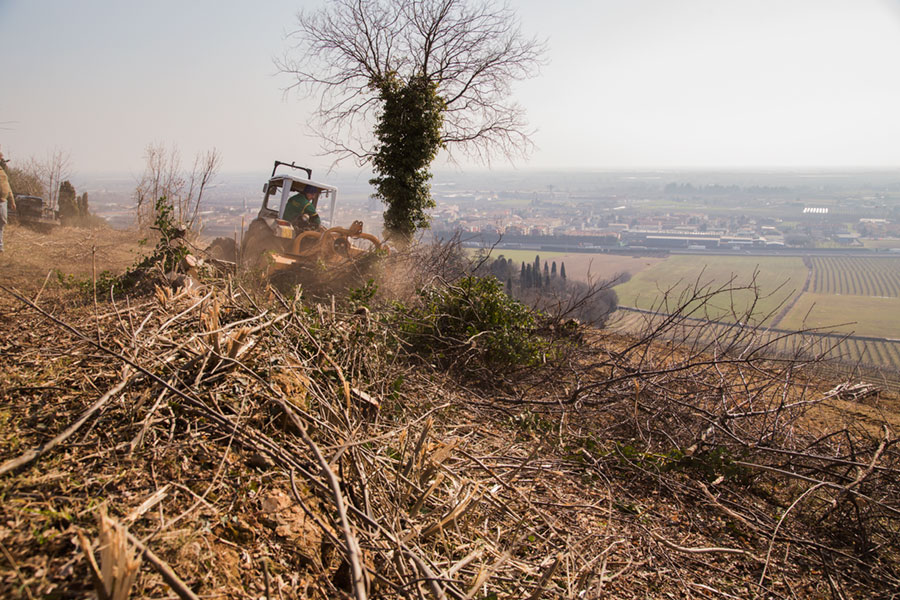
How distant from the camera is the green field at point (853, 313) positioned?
17.9 m

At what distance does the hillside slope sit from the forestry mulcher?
4225mm

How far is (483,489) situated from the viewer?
268 cm

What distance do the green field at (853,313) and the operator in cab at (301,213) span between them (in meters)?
17.6

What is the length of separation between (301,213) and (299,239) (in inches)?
63.6

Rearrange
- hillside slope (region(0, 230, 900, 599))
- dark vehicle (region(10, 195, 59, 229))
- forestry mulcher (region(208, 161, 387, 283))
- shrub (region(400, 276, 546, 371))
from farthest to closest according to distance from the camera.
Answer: dark vehicle (region(10, 195, 59, 229)) < forestry mulcher (region(208, 161, 387, 283)) < shrub (region(400, 276, 546, 371)) < hillside slope (region(0, 230, 900, 599))

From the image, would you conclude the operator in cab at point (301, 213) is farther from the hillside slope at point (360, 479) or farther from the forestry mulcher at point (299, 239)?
the hillside slope at point (360, 479)

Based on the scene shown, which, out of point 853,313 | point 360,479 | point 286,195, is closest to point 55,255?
point 286,195

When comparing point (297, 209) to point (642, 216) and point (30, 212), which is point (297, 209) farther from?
point (642, 216)

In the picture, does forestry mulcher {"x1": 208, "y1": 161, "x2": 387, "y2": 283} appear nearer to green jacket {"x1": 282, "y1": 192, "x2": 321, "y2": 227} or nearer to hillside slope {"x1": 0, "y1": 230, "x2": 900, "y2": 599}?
green jacket {"x1": 282, "y1": 192, "x2": 321, "y2": 227}

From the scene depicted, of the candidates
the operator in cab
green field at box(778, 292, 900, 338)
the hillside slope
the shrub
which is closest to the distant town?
the operator in cab

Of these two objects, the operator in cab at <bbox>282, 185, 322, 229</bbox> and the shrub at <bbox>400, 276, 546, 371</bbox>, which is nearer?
the shrub at <bbox>400, 276, 546, 371</bbox>

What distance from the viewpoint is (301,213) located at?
1075cm

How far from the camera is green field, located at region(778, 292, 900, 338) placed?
1794cm

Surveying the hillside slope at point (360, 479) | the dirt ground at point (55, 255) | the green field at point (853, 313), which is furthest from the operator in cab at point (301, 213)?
the green field at point (853, 313)
